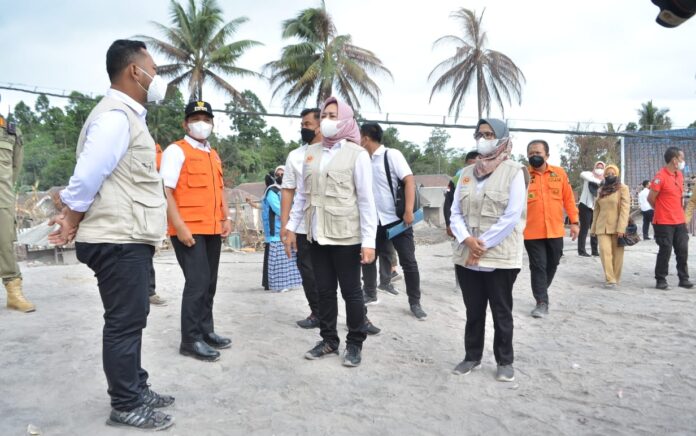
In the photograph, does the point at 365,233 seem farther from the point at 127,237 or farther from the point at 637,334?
the point at 637,334

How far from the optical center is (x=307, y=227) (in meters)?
3.96

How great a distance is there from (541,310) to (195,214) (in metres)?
4.08

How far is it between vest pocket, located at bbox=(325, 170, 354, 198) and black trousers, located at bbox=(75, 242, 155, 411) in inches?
57.5

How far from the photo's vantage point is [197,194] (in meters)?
3.90

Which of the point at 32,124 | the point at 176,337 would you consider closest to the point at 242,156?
the point at 32,124

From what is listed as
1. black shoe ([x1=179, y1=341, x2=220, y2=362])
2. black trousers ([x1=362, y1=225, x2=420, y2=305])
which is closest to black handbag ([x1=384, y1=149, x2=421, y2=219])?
black trousers ([x1=362, y1=225, x2=420, y2=305])

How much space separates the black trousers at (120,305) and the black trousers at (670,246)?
24.1 ft

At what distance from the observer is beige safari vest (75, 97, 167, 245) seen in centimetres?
269

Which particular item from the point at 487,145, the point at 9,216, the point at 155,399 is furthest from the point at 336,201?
the point at 9,216

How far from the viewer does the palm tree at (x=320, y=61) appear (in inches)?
1003

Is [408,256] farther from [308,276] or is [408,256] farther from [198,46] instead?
[198,46]

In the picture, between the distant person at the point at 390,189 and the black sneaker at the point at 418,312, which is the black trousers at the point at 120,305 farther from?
the black sneaker at the point at 418,312

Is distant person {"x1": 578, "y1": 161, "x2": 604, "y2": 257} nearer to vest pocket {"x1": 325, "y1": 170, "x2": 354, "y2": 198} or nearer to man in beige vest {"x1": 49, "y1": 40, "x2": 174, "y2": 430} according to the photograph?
vest pocket {"x1": 325, "y1": 170, "x2": 354, "y2": 198}

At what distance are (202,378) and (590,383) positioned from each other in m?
2.78
